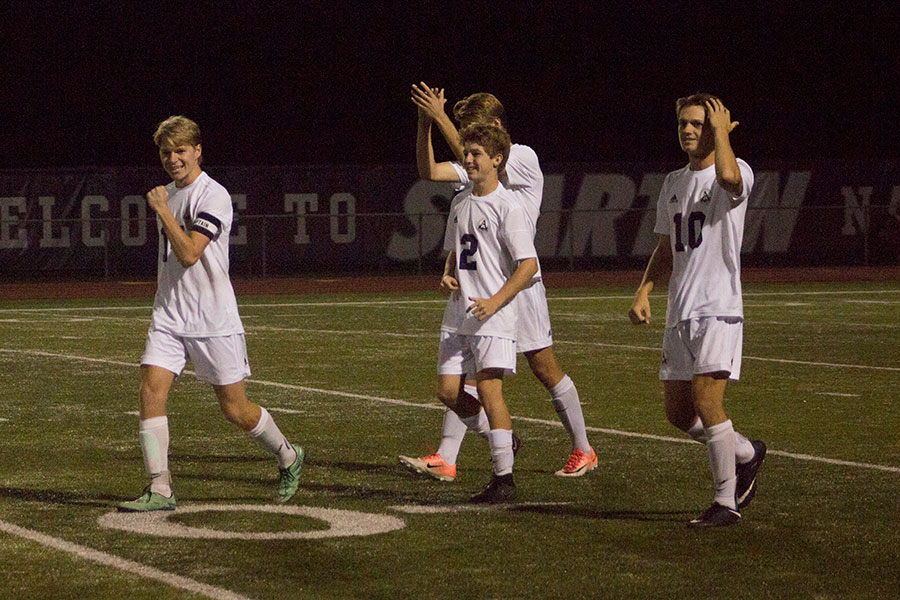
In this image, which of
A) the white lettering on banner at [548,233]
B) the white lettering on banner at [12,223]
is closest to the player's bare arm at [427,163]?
the white lettering on banner at [12,223]

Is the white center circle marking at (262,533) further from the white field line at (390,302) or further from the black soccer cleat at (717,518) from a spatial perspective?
the white field line at (390,302)

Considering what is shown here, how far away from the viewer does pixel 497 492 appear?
297 inches

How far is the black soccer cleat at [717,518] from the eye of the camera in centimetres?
691

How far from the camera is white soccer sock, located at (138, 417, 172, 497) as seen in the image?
23.6 ft

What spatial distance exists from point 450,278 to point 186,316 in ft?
4.07

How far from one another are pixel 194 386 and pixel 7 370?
2163 mm

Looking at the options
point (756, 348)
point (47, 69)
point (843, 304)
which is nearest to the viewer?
point (756, 348)

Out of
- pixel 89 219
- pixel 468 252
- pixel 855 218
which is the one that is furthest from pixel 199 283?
pixel 855 218

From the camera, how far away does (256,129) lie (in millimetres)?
36156

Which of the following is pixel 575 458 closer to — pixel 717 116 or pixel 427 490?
pixel 427 490

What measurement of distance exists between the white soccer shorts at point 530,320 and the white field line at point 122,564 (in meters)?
2.59

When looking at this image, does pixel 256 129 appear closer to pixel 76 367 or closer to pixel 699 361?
pixel 76 367

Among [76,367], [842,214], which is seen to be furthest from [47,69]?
[76,367]

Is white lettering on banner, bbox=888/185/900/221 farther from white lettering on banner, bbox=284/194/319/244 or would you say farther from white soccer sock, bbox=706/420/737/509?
white soccer sock, bbox=706/420/737/509
